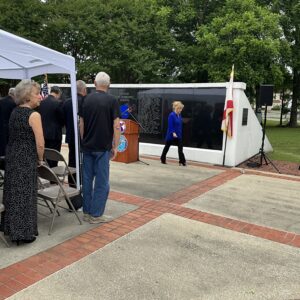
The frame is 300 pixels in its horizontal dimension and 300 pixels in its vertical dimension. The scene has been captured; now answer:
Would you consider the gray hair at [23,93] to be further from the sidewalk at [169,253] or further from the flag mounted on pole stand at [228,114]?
the flag mounted on pole stand at [228,114]

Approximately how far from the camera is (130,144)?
32.3 ft

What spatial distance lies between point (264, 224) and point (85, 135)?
2792mm

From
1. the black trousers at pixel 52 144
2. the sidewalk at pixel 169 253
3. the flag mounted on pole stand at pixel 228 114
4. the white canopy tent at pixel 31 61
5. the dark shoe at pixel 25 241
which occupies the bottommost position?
the sidewalk at pixel 169 253

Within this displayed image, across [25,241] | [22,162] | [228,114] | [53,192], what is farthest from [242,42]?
[25,241]

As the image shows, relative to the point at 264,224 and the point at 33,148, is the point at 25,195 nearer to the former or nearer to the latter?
the point at 33,148

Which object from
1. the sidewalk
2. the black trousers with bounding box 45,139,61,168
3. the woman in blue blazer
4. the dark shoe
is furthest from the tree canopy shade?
the dark shoe

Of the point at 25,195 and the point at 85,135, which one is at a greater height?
the point at 85,135

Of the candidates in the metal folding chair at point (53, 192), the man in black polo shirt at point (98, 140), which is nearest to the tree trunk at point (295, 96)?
the man in black polo shirt at point (98, 140)

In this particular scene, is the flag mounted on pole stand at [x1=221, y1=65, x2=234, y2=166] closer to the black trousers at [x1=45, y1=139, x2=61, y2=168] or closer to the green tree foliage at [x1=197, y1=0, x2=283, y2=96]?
the black trousers at [x1=45, y1=139, x2=61, y2=168]

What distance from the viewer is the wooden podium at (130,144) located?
32.0 feet

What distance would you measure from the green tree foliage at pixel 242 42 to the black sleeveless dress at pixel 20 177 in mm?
20593

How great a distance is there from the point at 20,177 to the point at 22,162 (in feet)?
0.54

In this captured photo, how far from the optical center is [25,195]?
13.6 feet

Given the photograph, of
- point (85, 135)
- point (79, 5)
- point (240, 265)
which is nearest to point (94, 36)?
point (79, 5)
